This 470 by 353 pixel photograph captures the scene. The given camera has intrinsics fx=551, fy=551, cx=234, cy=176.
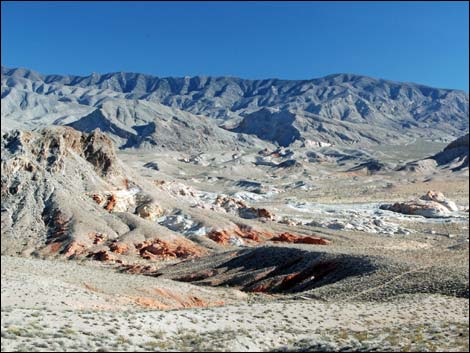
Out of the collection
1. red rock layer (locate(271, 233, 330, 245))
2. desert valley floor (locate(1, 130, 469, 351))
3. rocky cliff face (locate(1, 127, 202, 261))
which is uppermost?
rocky cliff face (locate(1, 127, 202, 261))

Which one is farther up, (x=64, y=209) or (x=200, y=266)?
(x=64, y=209)

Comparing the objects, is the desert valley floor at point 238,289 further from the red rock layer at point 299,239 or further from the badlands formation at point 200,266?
the red rock layer at point 299,239

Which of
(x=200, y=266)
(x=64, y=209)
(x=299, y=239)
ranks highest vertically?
(x=64, y=209)

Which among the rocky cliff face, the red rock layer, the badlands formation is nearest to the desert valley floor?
the badlands formation

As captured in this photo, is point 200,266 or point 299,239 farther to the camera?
point 299,239

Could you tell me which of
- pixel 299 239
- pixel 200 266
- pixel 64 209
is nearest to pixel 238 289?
pixel 200 266

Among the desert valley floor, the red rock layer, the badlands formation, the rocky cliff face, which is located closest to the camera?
the desert valley floor

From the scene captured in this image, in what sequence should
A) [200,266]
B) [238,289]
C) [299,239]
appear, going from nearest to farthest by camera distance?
[238,289] < [200,266] < [299,239]

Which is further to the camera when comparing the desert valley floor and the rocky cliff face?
the rocky cliff face

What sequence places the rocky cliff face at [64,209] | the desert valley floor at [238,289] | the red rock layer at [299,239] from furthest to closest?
the red rock layer at [299,239]
the rocky cliff face at [64,209]
the desert valley floor at [238,289]

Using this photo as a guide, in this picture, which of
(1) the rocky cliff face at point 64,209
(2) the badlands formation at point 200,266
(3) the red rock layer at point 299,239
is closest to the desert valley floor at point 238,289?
(2) the badlands formation at point 200,266

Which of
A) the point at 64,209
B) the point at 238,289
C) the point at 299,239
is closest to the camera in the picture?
the point at 238,289

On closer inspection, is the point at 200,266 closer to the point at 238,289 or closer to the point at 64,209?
the point at 238,289

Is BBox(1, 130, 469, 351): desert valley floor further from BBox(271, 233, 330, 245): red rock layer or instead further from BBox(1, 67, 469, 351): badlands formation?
BBox(271, 233, 330, 245): red rock layer
